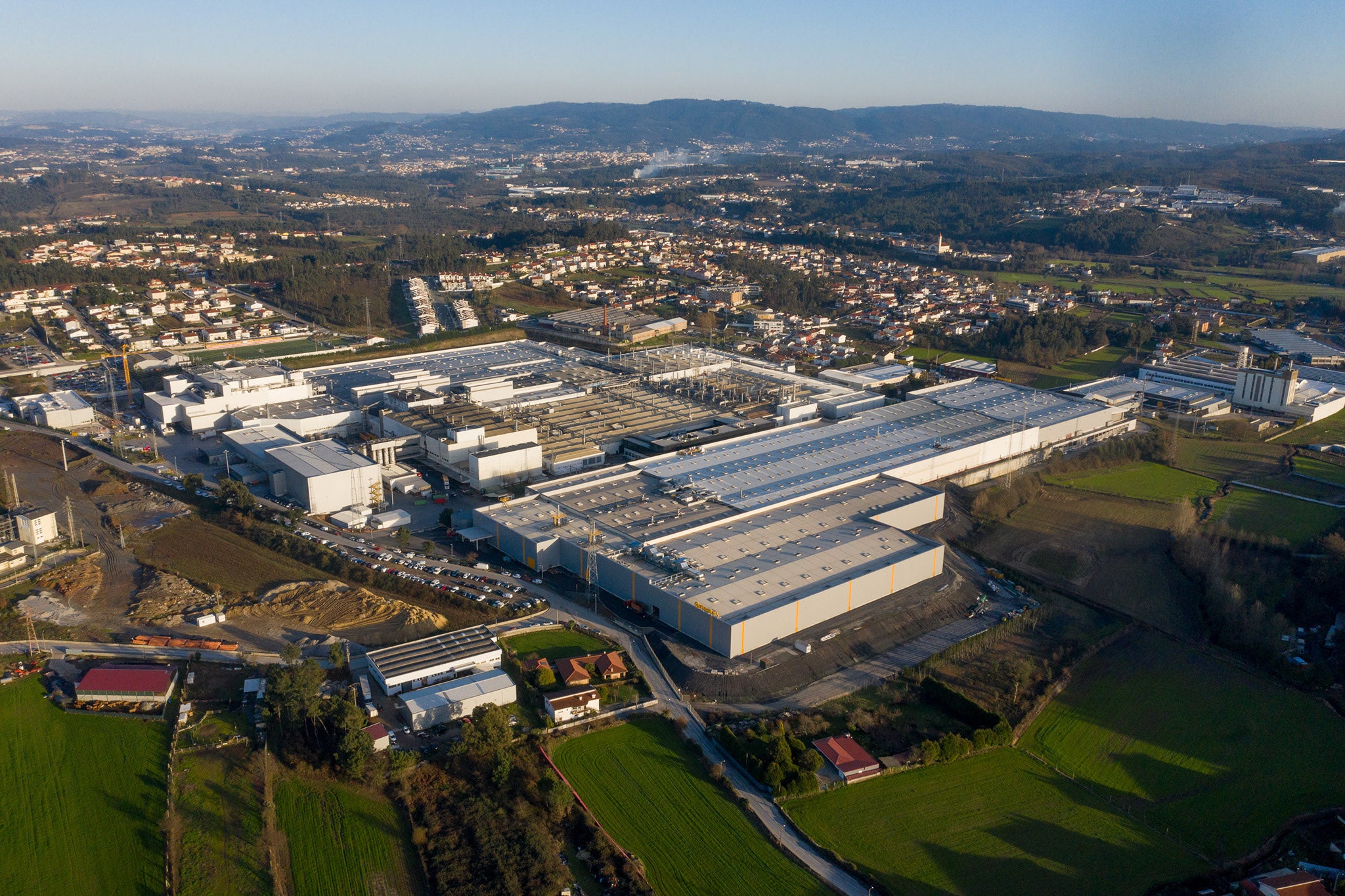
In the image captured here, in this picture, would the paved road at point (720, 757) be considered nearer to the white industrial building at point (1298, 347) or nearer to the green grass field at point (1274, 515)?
the green grass field at point (1274, 515)

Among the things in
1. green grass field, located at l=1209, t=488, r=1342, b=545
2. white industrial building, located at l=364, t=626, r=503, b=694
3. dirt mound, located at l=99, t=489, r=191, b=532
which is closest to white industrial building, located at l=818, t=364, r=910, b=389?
Answer: green grass field, located at l=1209, t=488, r=1342, b=545

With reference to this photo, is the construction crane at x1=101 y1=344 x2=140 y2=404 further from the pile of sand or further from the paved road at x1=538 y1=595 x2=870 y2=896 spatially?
the paved road at x1=538 y1=595 x2=870 y2=896

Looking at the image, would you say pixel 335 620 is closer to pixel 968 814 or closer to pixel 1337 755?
pixel 968 814

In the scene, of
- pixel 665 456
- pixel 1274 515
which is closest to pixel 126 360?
pixel 665 456

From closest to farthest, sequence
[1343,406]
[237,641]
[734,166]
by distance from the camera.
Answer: [237,641] → [1343,406] → [734,166]

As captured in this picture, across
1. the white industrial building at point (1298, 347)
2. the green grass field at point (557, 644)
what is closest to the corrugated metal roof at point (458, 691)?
the green grass field at point (557, 644)

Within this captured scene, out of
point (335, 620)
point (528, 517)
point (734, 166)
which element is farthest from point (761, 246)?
point (734, 166)
